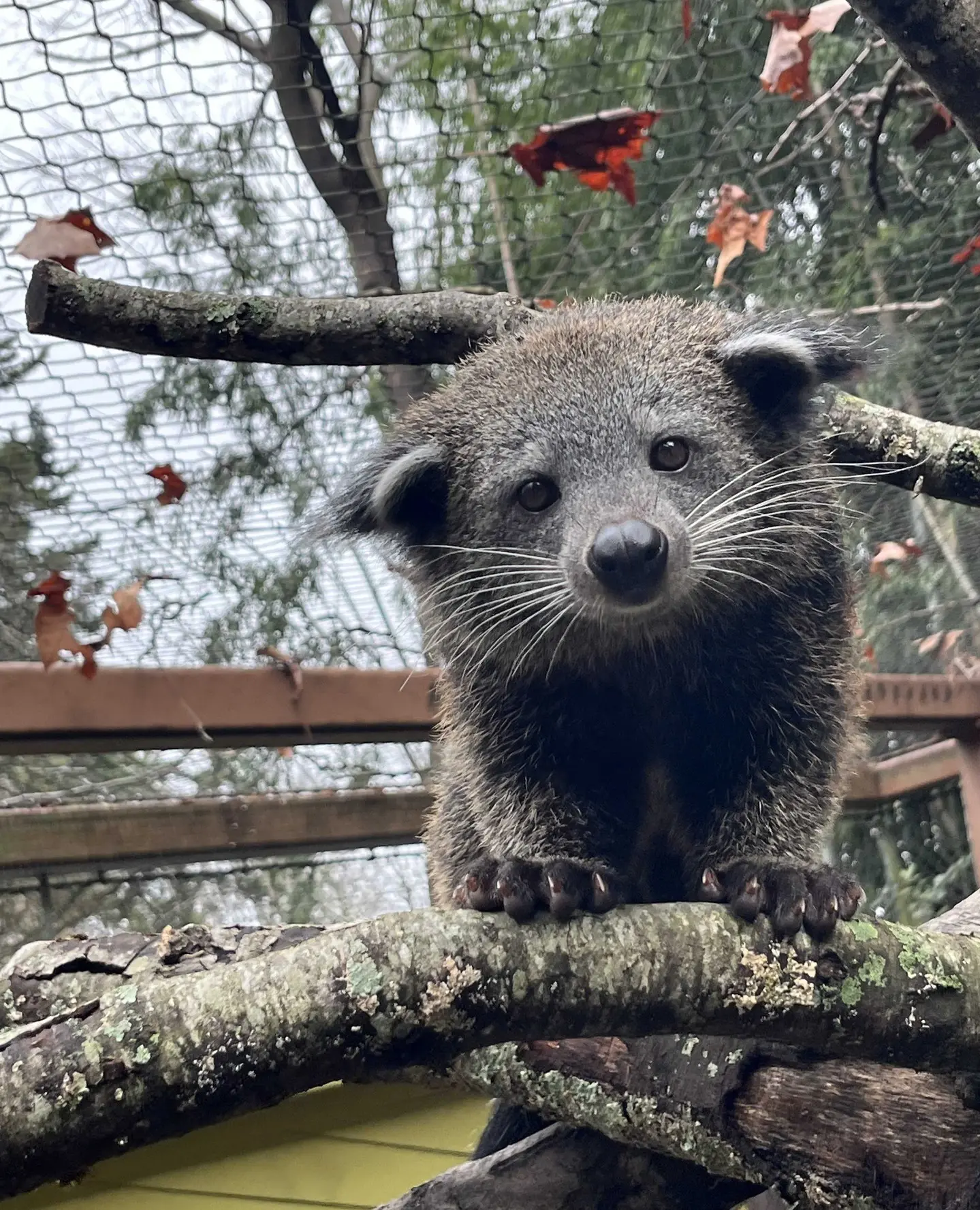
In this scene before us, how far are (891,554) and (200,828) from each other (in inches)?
113

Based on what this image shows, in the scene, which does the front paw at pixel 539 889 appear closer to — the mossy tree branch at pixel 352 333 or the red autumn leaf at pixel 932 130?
the mossy tree branch at pixel 352 333

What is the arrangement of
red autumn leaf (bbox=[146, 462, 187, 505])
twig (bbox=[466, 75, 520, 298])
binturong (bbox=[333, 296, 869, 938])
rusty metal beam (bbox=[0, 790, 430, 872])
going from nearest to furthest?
binturong (bbox=[333, 296, 869, 938]) → twig (bbox=[466, 75, 520, 298]) → red autumn leaf (bbox=[146, 462, 187, 505]) → rusty metal beam (bbox=[0, 790, 430, 872])

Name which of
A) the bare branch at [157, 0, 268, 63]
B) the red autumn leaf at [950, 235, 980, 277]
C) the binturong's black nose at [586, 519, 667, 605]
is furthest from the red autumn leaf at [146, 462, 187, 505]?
the red autumn leaf at [950, 235, 980, 277]

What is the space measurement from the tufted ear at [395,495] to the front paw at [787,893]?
120cm

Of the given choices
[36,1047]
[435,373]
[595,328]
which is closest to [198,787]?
[435,373]

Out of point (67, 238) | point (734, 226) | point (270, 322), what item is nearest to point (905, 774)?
point (734, 226)

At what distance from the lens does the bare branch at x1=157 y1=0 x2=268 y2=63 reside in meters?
3.41

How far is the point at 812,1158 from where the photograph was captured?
2.33 meters

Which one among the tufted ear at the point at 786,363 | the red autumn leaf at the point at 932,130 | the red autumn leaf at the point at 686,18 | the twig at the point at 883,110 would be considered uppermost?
the red autumn leaf at the point at 686,18

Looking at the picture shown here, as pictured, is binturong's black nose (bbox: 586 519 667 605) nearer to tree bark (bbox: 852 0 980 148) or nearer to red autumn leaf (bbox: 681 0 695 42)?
tree bark (bbox: 852 0 980 148)

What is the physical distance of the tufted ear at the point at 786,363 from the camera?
9.58ft

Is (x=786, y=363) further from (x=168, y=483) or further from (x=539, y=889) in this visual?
(x=168, y=483)

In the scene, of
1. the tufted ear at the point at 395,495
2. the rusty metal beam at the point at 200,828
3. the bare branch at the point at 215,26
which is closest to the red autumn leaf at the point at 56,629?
the rusty metal beam at the point at 200,828

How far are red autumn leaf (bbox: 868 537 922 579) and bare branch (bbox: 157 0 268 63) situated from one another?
2878 mm
